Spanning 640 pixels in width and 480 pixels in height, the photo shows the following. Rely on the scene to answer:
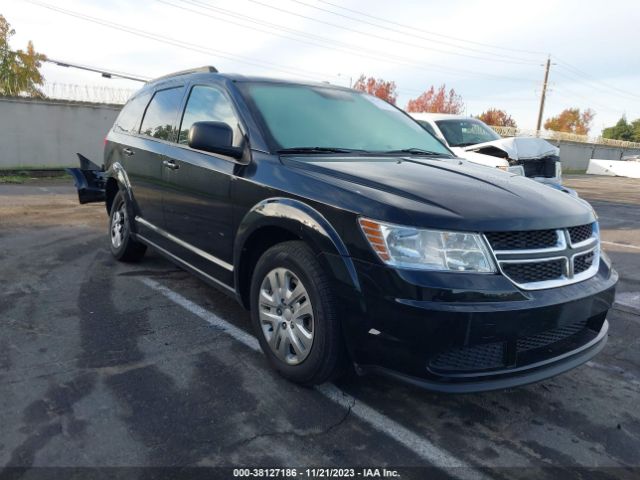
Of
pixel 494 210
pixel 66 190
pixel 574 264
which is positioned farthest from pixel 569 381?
pixel 66 190

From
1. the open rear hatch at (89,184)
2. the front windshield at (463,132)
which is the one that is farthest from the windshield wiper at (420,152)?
the front windshield at (463,132)

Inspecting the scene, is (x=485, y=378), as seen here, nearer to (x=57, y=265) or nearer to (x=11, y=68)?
(x=57, y=265)

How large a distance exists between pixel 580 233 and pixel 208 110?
2662mm

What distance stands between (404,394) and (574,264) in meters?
1.18

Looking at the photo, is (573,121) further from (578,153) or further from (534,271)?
(534,271)

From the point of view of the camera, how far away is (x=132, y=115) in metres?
5.25

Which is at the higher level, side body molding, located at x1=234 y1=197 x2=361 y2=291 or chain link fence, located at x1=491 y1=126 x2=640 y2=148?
chain link fence, located at x1=491 y1=126 x2=640 y2=148

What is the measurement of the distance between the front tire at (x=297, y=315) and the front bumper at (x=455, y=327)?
0.15m

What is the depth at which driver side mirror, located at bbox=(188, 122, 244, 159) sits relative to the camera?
310 centimetres

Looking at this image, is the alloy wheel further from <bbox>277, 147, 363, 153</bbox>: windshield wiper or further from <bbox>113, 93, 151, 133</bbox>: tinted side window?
<bbox>113, 93, 151, 133</bbox>: tinted side window

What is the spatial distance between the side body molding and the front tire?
0.11m

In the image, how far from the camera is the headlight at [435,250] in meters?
2.37

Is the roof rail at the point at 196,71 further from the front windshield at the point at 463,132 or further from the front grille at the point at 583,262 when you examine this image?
the front windshield at the point at 463,132

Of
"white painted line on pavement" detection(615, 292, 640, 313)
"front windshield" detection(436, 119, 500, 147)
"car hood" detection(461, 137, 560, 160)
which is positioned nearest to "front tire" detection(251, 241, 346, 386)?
"white painted line on pavement" detection(615, 292, 640, 313)
